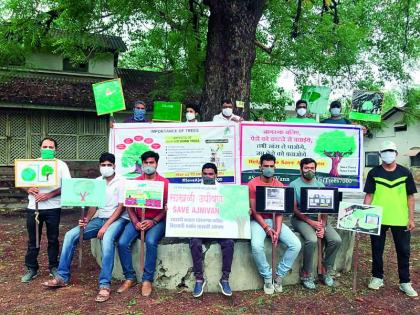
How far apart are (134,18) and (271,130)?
5516 millimetres

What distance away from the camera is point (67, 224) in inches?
418

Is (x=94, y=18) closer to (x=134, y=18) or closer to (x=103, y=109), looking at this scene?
(x=134, y=18)

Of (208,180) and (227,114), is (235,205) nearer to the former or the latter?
(208,180)

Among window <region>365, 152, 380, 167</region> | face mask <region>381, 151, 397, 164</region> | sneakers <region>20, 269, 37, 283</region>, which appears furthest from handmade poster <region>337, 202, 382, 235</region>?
sneakers <region>20, 269, 37, 283</region>

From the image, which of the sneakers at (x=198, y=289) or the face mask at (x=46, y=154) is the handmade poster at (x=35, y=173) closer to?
the face mask at (x=46, y=154)

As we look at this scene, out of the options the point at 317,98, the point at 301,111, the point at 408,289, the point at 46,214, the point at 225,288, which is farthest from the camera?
the point at 317,98

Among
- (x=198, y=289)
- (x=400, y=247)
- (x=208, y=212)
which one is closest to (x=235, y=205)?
(x=208, y=212)

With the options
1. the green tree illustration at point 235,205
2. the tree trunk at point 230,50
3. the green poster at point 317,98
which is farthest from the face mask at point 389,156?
the green poster at point 317,98

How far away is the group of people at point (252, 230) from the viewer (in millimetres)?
5250

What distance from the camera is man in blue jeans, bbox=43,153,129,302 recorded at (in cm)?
521

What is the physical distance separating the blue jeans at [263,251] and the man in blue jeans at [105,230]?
171 centimetres

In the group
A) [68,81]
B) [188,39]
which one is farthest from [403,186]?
[68,81]

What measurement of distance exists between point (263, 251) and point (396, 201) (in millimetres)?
1832

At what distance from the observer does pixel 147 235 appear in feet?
17.5
